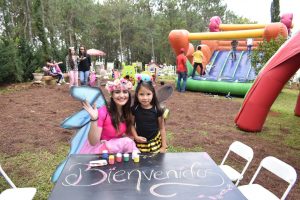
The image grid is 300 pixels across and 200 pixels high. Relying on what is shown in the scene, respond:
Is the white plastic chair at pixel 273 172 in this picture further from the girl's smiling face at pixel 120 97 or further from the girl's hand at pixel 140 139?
the girl's smiling face at pixel 120 97

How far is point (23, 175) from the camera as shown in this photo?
4.16 meters

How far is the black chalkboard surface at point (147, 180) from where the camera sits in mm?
2029

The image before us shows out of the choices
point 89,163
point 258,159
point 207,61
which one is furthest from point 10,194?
point 207,61

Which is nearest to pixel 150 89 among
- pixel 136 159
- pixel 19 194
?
pixel 136 159

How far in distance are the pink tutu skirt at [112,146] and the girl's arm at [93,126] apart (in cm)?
10

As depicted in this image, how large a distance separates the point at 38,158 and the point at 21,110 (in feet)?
13.9

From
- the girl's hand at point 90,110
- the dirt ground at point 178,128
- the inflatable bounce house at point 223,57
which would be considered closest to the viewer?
the girl's hand at point 90,110

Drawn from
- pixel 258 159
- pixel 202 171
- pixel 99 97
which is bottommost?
pixel 258 159

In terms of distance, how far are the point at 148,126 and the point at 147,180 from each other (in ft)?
3.37

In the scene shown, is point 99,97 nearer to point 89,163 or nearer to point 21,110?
point 89,163

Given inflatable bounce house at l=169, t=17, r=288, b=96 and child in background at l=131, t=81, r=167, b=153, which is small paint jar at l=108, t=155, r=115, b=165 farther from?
inflatable bounce house at l=169, t=17, r=288, b=96

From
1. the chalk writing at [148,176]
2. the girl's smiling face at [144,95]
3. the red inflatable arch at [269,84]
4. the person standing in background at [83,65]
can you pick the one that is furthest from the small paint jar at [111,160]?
the person standing in background at [83,65]

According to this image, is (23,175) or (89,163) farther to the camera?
(23,175)

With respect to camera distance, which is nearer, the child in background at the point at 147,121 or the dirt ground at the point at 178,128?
the child in background at the point at 147,121
